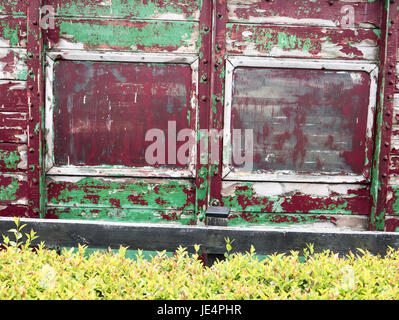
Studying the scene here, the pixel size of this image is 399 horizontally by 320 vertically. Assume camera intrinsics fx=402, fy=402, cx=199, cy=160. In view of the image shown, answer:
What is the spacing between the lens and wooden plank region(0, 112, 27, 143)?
336 cm

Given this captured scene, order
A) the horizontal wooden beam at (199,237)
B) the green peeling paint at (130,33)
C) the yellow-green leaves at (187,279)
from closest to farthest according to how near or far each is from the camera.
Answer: the yellow-green leaves at (187,279)
the horizontal wooden beam at (199,237)
the green peeling paint at (130,33)

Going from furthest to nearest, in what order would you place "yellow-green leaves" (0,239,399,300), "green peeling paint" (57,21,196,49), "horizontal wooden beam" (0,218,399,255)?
"green peeling paint" (57,21,196,49) → "horizontal wooden beam" (0,218,399,255) → "yellow-green leaves" (0,239,399,300)

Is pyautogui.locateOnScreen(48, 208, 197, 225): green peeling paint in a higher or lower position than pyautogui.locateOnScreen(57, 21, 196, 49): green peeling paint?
lower

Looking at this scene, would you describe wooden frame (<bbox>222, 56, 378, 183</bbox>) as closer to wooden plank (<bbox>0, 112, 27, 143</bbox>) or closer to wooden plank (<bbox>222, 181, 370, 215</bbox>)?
wooden plank (<bbox>222, 181, 370, 215</bbox>)

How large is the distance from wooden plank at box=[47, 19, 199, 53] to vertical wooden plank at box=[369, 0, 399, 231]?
1.54m

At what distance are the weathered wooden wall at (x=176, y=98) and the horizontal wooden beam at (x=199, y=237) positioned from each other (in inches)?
51.6

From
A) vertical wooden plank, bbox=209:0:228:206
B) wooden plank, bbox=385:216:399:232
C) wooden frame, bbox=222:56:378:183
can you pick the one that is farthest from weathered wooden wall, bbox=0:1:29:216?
wooden plank, bbox=385:216:399:232

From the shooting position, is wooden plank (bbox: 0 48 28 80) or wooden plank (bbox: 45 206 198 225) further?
wooden plank (bbox: 45 206 198 225)

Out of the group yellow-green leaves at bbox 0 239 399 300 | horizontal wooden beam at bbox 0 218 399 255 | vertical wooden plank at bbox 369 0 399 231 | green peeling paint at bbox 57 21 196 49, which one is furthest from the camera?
green peeling paint at bbox 57 21 196 49

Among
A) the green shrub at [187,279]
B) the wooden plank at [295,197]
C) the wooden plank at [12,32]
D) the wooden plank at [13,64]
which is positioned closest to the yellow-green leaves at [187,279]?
the green shrub at [187,279]

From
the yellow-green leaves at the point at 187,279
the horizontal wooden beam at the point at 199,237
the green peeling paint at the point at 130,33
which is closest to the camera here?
the yellow-green leaves at the point at 187,279

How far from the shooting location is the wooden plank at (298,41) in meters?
3.36

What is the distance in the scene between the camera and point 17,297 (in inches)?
57.1

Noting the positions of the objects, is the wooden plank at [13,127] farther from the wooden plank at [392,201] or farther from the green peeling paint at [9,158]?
the wooden plank at [392,201]
